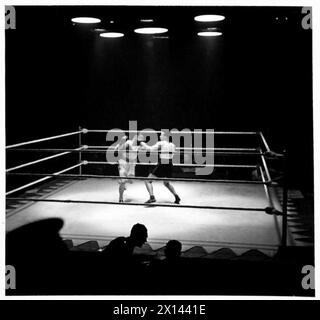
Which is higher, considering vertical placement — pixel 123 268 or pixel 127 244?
pixel 127 244

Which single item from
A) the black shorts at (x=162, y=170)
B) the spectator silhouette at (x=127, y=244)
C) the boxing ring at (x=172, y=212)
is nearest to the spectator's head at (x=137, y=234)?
the spectator silhouette at (x=127, y=244)

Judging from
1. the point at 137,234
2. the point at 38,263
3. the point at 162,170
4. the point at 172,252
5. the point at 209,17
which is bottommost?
the point at 38,263

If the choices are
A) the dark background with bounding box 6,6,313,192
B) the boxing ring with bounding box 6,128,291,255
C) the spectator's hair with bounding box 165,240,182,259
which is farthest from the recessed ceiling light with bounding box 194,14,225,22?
the spectator's hair with bounding box 165,240,182,259

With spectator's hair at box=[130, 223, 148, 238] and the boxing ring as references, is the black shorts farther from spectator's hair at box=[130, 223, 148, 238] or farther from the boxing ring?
spectator's hair at box=[130, 223, 148, 238]

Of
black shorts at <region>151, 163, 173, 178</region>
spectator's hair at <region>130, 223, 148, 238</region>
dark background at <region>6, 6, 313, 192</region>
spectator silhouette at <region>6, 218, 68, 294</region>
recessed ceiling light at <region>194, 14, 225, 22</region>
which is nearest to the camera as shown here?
spectator's hair at <region>130, 223, 148, 238</region>

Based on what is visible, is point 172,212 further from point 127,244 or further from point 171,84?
point 171,84

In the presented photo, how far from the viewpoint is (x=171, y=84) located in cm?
831

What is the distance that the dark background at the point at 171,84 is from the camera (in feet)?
23.4

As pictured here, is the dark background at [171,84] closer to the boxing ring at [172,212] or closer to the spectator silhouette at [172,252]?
the boxing ring at [172,212]

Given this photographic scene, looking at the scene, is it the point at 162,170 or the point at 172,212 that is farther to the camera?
the point at 162,170

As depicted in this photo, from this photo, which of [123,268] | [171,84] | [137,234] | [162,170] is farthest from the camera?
[171,84]

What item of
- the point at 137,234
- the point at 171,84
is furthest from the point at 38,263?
the point at 171,84

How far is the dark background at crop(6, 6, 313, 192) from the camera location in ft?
23.4

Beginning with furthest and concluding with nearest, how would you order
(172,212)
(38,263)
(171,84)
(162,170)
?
(171,84)
(162,170)
(172,212)
(38,263)
